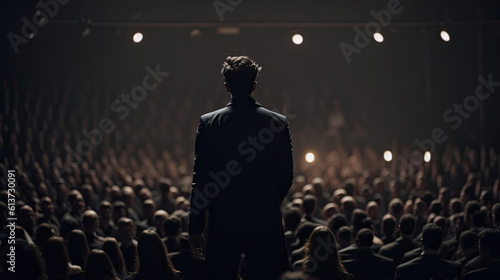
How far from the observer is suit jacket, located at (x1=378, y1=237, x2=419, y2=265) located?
7934mm

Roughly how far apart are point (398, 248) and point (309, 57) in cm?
2042

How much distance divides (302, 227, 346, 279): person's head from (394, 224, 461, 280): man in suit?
29.6 inches

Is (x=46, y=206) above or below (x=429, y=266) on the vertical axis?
above

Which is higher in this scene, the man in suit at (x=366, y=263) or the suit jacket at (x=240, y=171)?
the suit jacket at (x=240, y=171)

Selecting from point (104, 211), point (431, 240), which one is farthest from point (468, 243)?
point (104, 211)

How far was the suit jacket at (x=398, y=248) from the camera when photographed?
793 centimetres

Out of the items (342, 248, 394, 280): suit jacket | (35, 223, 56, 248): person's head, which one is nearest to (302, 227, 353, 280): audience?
(342, 248, 394, 280): suit jacket

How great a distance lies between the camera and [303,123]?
90.7 feet

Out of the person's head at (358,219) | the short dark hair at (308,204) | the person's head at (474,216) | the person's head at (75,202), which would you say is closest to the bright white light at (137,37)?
the person's head at (75,202)

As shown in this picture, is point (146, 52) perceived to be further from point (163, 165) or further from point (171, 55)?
point (163, 165)

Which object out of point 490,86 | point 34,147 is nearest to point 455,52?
point 490,86

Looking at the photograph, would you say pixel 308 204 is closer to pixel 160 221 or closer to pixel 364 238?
pixel 160 221

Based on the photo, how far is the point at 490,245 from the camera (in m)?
6.48

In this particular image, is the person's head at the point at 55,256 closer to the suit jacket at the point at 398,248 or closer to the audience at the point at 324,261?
the audience at the point at 324,261
